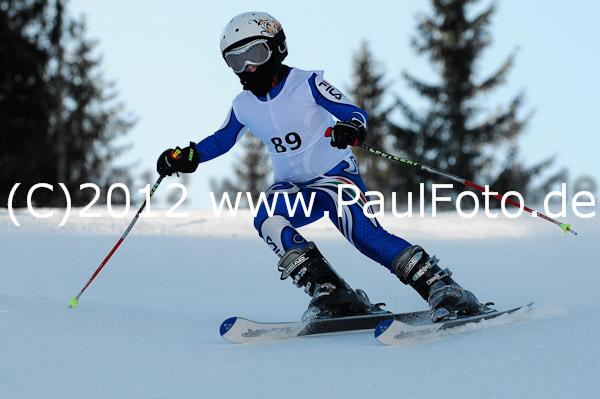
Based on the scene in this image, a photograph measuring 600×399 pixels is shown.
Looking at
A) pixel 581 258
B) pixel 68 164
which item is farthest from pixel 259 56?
pixel 68 164

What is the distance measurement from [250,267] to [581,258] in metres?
3.11

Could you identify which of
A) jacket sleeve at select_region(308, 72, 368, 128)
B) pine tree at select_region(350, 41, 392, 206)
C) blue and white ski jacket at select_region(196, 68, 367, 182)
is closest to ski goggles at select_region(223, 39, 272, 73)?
blue and white ski jacket at select_region(196, 68, 367, 182)

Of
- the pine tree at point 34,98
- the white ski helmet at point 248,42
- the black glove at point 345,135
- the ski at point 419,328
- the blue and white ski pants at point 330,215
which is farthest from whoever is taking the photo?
the pine tree at point 34,98

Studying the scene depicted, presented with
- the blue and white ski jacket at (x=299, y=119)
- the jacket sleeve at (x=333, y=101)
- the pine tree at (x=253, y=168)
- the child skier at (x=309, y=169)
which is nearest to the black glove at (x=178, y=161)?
the child skier at (x=309, y=169)

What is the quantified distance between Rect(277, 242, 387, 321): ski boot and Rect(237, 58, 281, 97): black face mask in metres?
0.91

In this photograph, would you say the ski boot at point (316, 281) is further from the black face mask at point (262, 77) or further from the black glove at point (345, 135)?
the black face mask at point (262, 77)

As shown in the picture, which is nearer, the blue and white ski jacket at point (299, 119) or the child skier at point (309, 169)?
the child skier at point (309, 169)

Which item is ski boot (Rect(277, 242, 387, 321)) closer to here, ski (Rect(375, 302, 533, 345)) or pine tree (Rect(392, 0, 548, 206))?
ski (Rect(375, 302, 533, 345))

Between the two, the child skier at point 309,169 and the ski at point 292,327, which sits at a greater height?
the child skier at point 309,169

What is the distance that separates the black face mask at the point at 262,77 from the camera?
354cm

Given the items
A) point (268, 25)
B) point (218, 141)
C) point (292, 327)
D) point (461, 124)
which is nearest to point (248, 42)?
point (268, 25)

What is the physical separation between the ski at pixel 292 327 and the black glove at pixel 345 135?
0.88 meters

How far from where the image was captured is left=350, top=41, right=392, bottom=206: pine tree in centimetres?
2269

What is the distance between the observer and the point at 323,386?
7.30 ft
